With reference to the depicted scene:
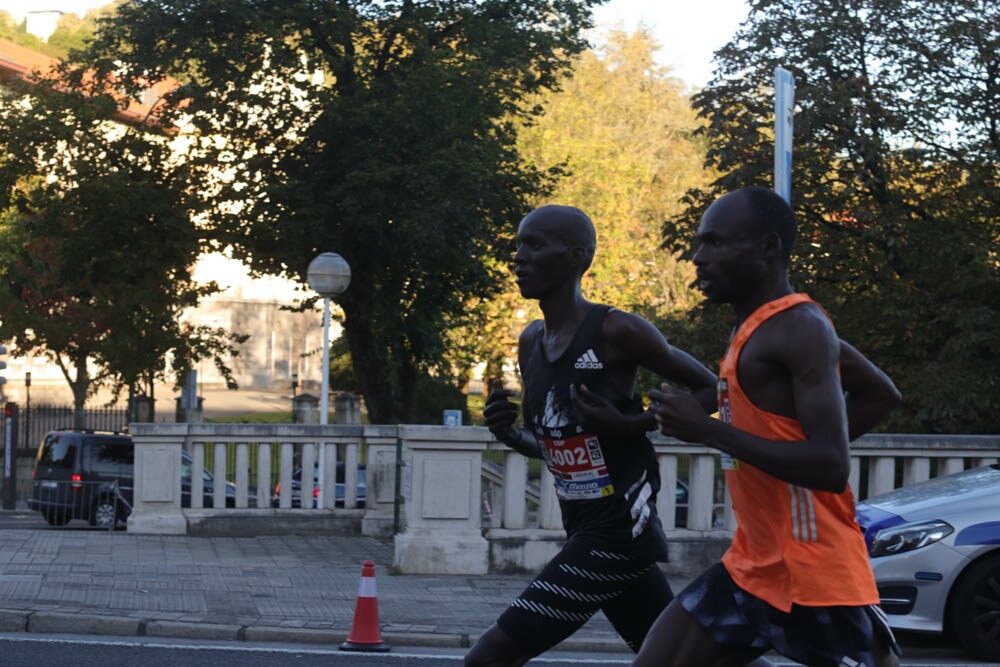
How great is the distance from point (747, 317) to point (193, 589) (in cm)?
794

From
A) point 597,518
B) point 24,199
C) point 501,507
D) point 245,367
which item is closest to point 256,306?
point 245,367

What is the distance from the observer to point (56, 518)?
25.7 metres

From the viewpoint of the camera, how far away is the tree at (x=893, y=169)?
19938mm

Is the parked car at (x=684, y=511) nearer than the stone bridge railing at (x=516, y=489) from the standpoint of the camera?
No

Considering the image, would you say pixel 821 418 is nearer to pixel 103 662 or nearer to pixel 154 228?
pixel 103 662

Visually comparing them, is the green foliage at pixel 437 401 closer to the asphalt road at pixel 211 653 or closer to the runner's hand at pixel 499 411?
the asphalt road at pixel 211 653

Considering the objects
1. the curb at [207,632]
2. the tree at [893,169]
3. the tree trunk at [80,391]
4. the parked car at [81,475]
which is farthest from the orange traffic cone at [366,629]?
the tree trunk at [80,391]

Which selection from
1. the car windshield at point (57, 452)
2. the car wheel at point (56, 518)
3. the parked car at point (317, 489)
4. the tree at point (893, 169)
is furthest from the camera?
the car windshield at point (57, 452)

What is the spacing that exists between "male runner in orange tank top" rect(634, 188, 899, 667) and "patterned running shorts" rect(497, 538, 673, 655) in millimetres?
671

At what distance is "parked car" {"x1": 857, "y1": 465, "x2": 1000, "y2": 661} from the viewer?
856 centimetres

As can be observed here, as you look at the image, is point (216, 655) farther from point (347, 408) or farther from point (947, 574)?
point (347, 408)

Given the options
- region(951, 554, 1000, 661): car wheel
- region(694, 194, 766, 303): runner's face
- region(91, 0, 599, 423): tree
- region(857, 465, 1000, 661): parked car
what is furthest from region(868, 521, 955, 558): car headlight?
region(91, 0, 599, 423): tree

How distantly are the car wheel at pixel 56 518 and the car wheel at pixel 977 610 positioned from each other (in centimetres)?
1988

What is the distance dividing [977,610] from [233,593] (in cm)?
529
